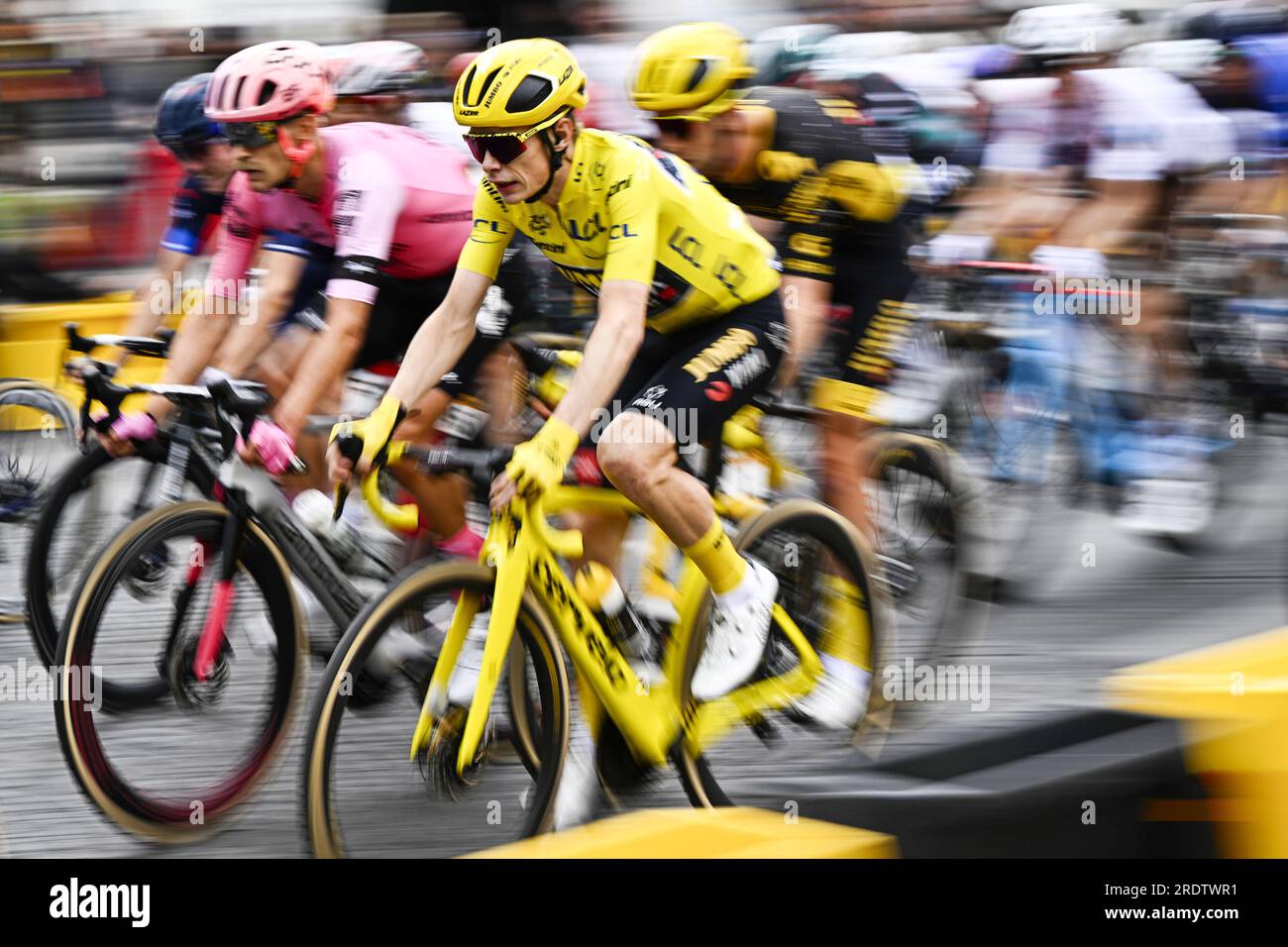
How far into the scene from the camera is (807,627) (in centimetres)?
508

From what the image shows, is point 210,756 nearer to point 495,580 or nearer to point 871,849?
point 495,580

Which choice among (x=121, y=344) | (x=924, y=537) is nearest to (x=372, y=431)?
(x=121, y=344)

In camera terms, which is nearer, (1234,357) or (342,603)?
(342,603)

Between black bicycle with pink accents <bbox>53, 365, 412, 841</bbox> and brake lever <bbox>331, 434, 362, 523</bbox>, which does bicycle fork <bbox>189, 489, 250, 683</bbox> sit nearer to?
black bicycle with pink accents <bbox>53, 365, 412, 841</bbox>

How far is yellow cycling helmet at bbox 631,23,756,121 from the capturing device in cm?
531

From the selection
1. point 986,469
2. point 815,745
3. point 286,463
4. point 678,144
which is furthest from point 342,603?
point 986,469

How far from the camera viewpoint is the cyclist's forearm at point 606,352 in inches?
163

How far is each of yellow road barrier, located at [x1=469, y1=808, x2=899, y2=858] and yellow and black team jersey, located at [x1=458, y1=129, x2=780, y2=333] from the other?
1.87 m

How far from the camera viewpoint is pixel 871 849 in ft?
8.65

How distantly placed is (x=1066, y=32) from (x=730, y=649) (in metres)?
4.85

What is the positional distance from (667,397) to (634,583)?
2.37 ft

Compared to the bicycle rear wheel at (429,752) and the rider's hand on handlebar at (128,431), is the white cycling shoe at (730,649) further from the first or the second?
the rider's hand on handlebar at (128,431)

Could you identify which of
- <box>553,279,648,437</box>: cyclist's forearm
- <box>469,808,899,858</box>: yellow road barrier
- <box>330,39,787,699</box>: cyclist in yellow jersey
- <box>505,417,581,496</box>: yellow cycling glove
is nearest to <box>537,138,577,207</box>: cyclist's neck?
<box>330,39,787,699</box>: cyclist in yellow jersey

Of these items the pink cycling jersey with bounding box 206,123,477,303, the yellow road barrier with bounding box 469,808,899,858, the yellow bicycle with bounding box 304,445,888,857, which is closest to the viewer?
the yellow road barrier with bounding box 469,808,899,858
